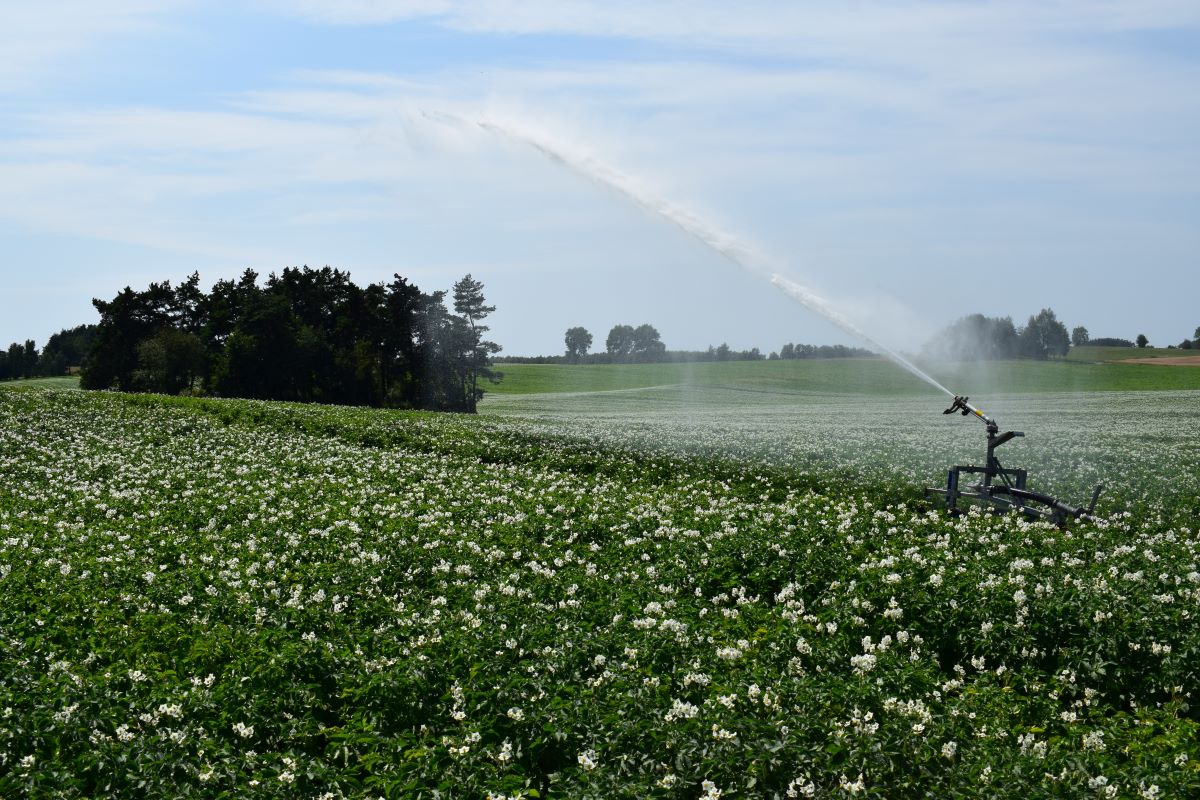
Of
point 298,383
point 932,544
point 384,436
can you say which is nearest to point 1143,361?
point 298,383

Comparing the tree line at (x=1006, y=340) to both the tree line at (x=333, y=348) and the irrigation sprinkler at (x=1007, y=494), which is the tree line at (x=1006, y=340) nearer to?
the irrigation sprinkler at (x=1007, y=494)

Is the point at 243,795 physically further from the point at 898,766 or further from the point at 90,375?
the point at 90,375

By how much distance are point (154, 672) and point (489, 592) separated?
4335 millimetres

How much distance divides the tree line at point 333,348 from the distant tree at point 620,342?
4732cm

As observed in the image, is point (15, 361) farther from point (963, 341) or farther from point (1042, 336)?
point (963, 341)

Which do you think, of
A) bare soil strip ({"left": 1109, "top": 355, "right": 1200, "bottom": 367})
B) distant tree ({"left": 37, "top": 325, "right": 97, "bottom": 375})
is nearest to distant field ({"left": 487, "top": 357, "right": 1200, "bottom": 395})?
bare soil strip ({"left": 1109, "top": 355, "right": 1200, "bottom": 367})

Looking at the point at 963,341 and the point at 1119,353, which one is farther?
the point at 1119,353

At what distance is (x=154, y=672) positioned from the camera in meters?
10.1

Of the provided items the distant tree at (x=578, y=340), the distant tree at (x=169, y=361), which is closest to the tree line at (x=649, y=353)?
the distant tree at (x=578, y=340)

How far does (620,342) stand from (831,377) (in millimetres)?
55105

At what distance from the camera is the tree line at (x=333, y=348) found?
8000cm

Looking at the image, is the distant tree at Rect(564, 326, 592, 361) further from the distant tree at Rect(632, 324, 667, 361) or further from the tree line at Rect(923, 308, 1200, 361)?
the tree line at Rect(923, 308, 1200, 361)

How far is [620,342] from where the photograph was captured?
145125 millimetres

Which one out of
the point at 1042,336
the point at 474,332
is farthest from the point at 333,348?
the point at 1042,336
